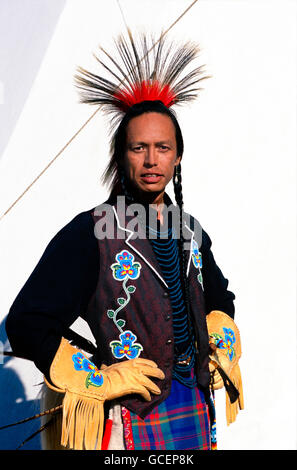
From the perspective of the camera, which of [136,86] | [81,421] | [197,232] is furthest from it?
[197,232]

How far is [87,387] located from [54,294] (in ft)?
0.67

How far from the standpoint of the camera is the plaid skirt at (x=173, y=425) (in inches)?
61.7

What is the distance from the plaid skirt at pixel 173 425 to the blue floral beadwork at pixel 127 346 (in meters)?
0.12

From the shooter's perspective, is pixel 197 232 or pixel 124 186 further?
pixel 197 232

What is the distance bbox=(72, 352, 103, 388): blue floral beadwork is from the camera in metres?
1.51

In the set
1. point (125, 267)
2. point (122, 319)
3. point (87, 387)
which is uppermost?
point (125, 267)

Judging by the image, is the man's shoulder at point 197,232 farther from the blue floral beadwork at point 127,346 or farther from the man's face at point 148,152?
the blue floral beadwork at point 127,346

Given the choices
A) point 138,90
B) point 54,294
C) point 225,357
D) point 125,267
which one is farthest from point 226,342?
point 138,90

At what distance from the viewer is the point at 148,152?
1.64m

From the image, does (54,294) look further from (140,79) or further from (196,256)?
(140,79)

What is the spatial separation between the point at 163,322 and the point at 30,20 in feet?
4.25

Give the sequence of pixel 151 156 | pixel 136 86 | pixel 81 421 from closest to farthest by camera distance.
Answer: pixel 81 421 < pixel 151 156 < pixel 136 86

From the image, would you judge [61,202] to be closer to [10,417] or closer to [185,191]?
[185,191]
